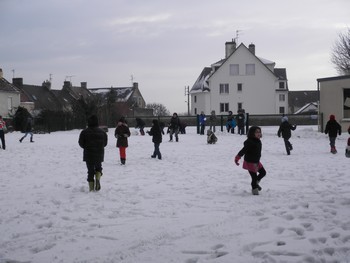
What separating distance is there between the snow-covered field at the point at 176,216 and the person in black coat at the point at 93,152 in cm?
30

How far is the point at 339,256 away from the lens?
5.31 meters

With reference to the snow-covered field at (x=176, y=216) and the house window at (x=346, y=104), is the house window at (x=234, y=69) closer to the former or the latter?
the house window at (x=346, y=104)

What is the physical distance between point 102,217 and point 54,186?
3632mm

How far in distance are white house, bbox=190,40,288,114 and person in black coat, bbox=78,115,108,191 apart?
48.5m

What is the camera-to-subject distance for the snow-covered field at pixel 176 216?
5594mm

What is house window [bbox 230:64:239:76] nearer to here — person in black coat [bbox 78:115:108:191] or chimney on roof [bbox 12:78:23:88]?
chimney on roof [bbox 12:78:23:88]

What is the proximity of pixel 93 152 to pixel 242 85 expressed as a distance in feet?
163

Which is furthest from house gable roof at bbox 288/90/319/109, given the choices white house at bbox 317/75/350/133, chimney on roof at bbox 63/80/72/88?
white house at bbox 317/75/350/133

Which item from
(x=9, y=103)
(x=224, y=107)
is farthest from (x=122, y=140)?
(x=224, y=107)

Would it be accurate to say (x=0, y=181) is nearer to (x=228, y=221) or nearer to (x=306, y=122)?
(x=228, y=221)

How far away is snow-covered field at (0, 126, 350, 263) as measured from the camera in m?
5.59

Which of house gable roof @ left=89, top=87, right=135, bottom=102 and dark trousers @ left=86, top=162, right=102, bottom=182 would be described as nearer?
dark trousers @ left=86, top=162, right=102, bottom=182

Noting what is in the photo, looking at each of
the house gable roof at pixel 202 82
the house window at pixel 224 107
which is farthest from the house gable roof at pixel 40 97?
the house window at pixel 224 107

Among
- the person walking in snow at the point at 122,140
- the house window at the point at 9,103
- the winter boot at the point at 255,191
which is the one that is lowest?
the winter boot at the point at 255,191
